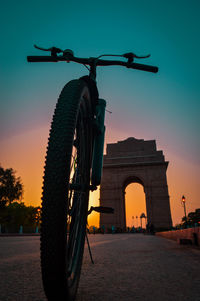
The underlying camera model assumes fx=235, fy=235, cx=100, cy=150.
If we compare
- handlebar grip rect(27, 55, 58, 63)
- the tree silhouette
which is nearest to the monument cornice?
the tree silhouette

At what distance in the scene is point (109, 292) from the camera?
1.42 m

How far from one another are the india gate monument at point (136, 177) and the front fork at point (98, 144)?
30987mm

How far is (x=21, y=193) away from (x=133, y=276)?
3076cm

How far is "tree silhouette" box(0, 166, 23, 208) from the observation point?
2992 cm

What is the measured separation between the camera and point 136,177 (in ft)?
118

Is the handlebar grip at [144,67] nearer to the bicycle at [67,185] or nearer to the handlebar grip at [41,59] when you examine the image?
the bicycle at [67,185]

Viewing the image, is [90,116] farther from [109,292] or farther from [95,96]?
[109,292]

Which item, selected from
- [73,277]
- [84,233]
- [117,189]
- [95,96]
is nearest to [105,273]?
[84,233]

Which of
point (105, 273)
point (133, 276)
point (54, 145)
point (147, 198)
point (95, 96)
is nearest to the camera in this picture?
point (54, 145)

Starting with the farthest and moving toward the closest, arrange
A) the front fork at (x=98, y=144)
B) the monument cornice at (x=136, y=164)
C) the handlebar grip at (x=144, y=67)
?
the monument cornice at (x=136, y=164)
the handlebar grip at (x=144, y=67)
the front fork at (x=98, y=144)

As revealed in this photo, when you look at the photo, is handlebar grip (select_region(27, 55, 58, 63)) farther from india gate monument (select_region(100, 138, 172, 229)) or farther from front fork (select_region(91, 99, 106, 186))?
india gate monument (select_region(100, 138, 172, 229))

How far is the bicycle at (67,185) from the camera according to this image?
3.26 feet

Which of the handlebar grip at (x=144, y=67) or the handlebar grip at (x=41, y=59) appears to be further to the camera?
the handlebar grip at (x=144, y=67)

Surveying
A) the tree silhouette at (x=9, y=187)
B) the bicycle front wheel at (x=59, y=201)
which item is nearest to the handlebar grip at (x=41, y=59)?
the bicycle front wheel at (x=59, y=201)
